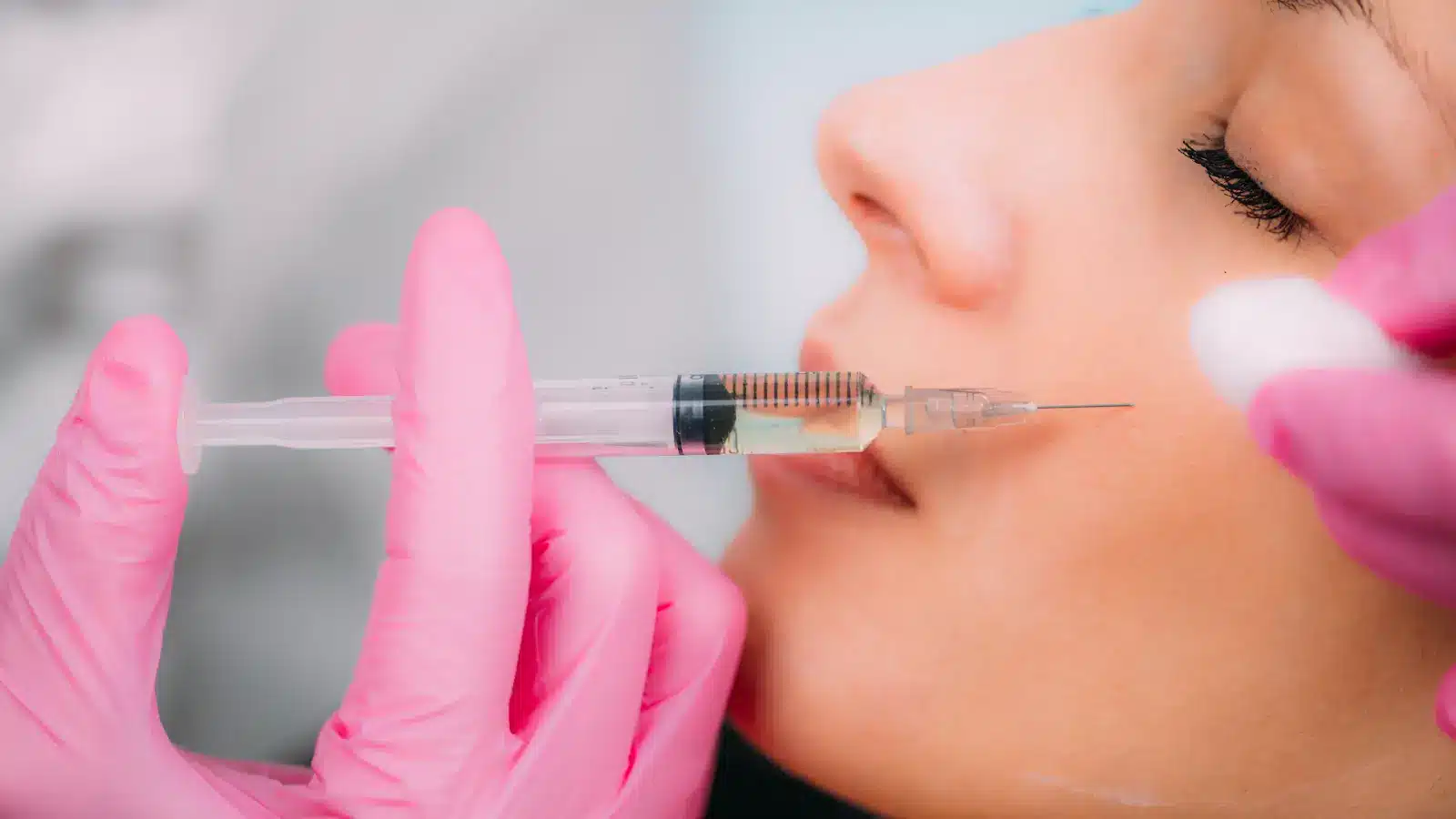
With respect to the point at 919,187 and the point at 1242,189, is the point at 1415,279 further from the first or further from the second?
the point at 919,187

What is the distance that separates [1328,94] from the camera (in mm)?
499

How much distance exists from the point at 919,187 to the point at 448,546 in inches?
14.6

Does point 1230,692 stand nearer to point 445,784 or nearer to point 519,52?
point 445,784

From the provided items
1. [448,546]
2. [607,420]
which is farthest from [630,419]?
[448,546]

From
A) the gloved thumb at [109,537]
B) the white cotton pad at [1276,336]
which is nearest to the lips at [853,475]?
the white cotton pad at [1276,336]

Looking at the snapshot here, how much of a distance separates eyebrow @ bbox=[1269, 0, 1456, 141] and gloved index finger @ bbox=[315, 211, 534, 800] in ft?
1.64

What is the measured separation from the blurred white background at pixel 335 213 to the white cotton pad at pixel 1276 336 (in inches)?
13.7

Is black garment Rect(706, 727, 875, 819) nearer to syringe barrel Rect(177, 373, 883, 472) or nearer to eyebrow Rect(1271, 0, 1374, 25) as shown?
syringe barrel Rect(177, 373, 883, 472)

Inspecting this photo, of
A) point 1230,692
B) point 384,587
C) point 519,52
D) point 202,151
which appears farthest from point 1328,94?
point 202,151

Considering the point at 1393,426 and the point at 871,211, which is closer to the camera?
the point at 1393,426

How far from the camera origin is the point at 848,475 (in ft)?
2.29

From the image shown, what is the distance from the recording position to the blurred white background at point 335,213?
2.94 ft

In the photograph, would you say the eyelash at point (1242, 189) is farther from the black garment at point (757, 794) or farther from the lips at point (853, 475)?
the black garment at point (757, 794)

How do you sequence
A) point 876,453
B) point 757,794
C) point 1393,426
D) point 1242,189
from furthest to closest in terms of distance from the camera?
point 757,794 < point 876,453 < point 1242,189 < point 1393,426
